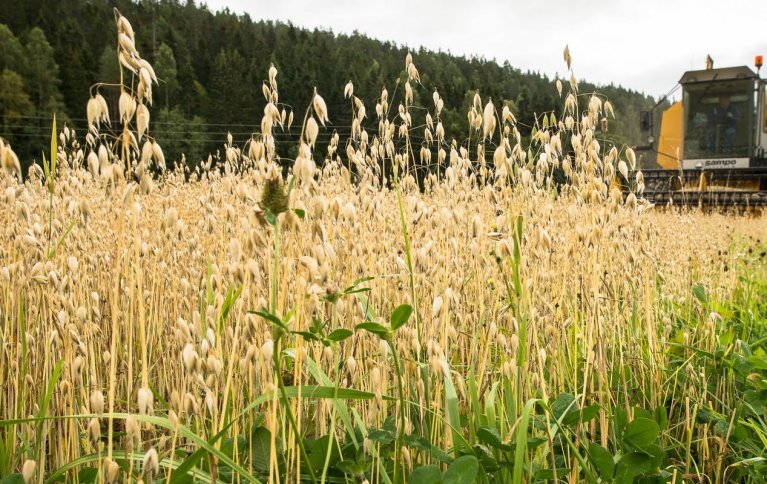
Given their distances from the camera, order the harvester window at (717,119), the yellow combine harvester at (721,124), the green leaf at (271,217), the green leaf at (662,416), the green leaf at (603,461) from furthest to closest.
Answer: the harvester window at (717,119), the yellow combine harvester at (721,124), the green leaf at (662,416), the green leaf at (603,461), the green leaf at (271,217)

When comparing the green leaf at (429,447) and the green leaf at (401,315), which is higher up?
the green leaf at (401,315)

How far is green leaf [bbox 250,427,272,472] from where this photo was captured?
4.17 feet

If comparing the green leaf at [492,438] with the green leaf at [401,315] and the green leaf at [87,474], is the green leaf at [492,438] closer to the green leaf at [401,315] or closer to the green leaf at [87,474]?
the green leaf at [401,315]

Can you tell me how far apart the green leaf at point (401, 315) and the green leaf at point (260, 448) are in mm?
450

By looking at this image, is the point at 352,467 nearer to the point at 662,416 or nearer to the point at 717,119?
the point at 662,416

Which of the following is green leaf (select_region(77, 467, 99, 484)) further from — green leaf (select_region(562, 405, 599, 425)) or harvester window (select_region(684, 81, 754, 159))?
harvester window (select_region(684, 81, 754, 159))

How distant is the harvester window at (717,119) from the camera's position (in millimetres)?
14336

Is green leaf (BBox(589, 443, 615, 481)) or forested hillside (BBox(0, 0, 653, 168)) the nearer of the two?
green leaf (BBox(589, 443, 615, 481))

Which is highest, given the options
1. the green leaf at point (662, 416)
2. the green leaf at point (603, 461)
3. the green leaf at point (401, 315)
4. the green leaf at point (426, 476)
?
the green leaf at point (401, 315)

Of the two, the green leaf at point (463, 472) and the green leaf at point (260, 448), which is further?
the green leaf at point (260, 448)

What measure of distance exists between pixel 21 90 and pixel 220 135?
45.7 feet

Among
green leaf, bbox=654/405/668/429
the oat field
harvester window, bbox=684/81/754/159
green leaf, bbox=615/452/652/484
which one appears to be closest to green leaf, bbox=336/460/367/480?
the oat field

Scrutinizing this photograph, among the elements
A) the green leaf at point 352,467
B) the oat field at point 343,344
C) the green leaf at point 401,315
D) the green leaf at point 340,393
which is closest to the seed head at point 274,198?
the oat field at point 343,344

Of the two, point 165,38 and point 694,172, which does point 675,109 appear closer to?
point 694,172
